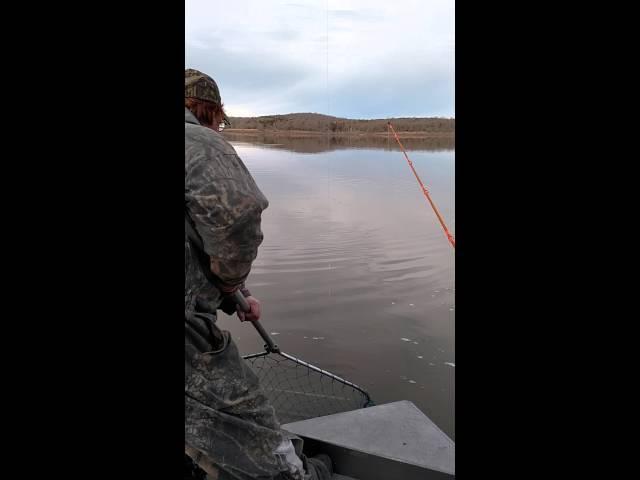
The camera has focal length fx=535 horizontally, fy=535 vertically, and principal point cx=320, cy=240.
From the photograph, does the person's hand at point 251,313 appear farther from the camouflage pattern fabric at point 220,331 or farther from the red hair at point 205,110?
the red hair at point 205,110

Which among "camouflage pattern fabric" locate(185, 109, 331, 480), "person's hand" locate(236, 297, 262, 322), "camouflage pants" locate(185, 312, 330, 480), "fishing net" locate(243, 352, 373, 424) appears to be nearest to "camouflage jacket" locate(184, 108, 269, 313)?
"camouflage pattern fabric" locate(185, 109, 331, 480)

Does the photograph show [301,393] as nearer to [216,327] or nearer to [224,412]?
[224,412]

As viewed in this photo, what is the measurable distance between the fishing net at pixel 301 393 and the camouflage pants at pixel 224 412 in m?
1.62

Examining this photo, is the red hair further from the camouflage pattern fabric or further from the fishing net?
the fishing net

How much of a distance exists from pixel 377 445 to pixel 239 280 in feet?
4.39

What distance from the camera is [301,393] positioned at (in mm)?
4625

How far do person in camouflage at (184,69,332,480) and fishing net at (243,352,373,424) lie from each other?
1.63 metres

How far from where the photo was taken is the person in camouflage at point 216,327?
2.18 meters

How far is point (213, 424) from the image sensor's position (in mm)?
2273

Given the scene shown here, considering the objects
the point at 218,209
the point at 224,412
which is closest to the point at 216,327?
the point at 224,412

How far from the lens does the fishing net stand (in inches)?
168

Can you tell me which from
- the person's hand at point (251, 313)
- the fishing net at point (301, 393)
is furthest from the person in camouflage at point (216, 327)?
the fishing net at point (301, 393)
